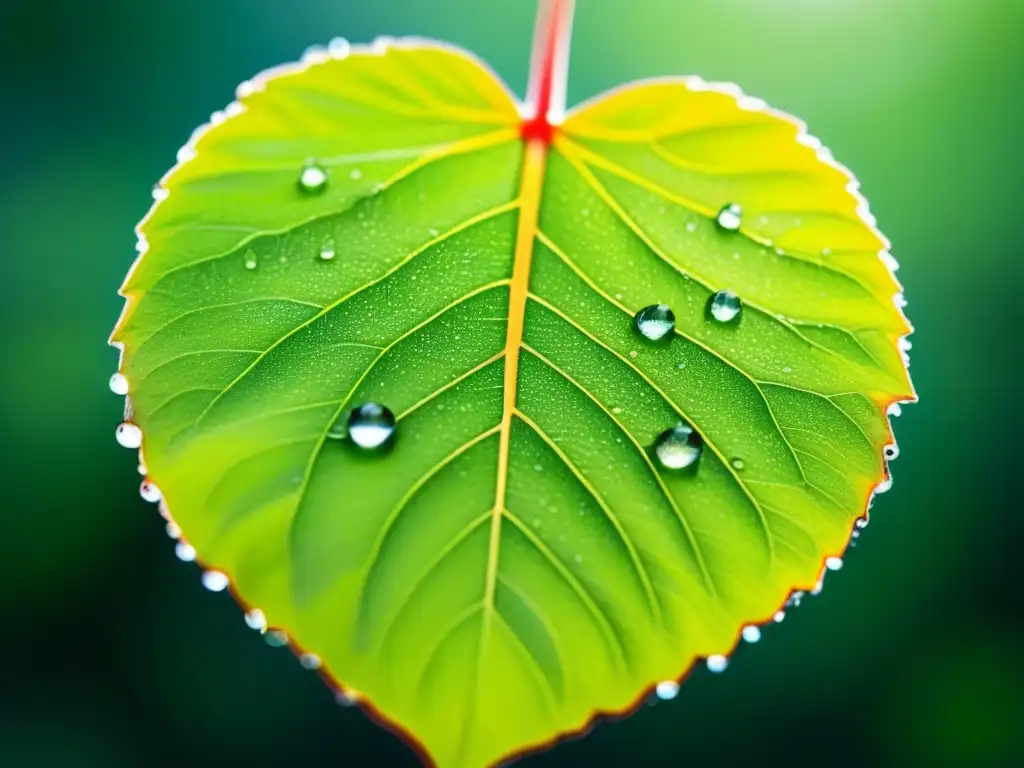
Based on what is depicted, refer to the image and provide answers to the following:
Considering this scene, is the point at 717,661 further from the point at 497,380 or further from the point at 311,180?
the point at 311,180

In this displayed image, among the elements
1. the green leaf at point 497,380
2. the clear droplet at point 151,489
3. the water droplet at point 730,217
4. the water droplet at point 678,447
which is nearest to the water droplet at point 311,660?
the green leaf at point 497,380

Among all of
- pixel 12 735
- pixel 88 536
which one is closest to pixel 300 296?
pixel 88 536

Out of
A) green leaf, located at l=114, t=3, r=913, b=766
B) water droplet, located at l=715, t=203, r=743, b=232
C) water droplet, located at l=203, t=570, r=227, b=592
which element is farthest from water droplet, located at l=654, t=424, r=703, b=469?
water droplet, located at l=203, t=570, r=227, b=592

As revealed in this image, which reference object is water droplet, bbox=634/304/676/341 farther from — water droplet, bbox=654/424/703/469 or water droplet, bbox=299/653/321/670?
water droplet, bbox=299/653/321/670

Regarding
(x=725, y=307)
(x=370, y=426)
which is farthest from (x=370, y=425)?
(x=725, y=307)

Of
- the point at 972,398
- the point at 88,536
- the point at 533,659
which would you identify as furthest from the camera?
the point at 972,398

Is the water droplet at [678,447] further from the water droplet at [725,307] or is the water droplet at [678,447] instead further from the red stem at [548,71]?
the red stem at [548,71]

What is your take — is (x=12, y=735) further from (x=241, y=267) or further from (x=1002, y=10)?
(x=1002, y=10)
